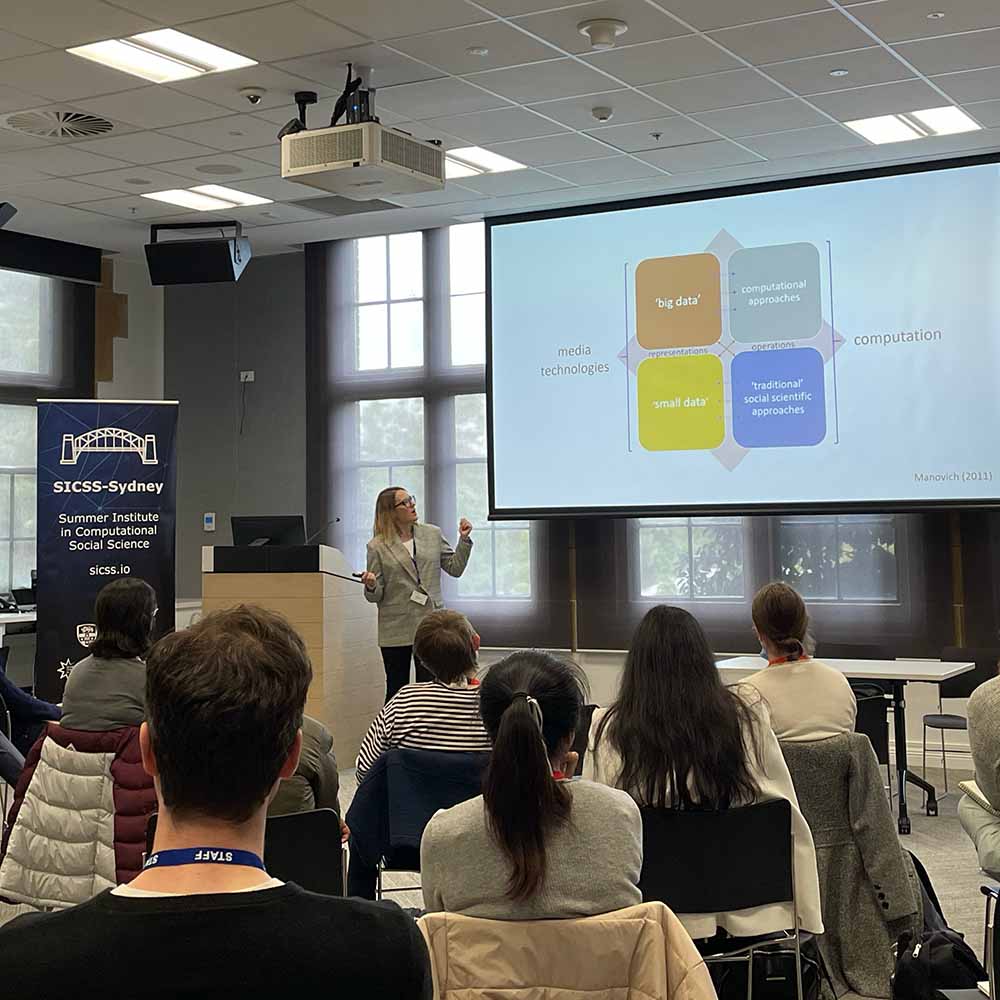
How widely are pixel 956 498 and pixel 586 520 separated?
94.2 inches

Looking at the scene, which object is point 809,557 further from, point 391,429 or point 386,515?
point 391,429

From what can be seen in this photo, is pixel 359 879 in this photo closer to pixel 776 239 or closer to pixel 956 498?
pixel 956 498

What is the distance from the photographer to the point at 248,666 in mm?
1203

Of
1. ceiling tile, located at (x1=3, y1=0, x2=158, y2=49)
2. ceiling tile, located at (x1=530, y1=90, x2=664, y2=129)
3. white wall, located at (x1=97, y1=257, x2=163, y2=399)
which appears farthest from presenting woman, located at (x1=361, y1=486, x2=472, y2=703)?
white wall, located at (x1=97, y1=257, x2=163, y2=399)

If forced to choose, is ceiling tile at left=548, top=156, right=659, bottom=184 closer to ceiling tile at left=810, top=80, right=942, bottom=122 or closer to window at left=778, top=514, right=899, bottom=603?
ceiling tile at left=810, top=80, right=942, bottom=122

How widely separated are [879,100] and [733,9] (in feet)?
4.58

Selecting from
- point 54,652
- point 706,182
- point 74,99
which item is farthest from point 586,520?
point 74,99

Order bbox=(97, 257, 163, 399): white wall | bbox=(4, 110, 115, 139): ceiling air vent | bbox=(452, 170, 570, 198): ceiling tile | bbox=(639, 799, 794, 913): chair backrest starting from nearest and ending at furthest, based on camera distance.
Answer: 1. bbox=(639, 799, 794, 913): chair backrest
2. bbox=(4, 110, 115, 139): ceiling air vent
3. bbox=(452, 170, 570, 198): ceiling tile
4. bbox=(97, 257, 163, 399): white wall

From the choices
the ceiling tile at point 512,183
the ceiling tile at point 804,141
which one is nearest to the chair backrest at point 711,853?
the ceiling tile at point 804,141

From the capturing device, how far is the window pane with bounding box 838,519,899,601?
726 cm

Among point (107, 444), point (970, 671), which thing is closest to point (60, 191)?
point (107, 444)

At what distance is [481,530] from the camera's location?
8.47m

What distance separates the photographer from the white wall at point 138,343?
9.32 metres

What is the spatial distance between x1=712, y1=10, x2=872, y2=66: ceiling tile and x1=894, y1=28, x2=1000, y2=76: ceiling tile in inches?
10.0
